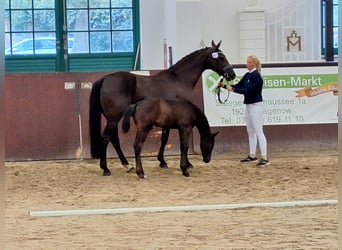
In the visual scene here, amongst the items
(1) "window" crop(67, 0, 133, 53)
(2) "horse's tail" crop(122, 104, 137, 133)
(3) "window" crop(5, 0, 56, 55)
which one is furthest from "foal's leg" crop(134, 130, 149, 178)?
(3) "window" crop(5, 0, 56, 55)

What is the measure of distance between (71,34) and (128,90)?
847cm

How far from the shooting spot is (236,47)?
59.4 feet

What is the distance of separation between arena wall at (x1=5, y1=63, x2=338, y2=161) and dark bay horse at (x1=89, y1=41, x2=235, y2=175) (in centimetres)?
159

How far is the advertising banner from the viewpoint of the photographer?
42.7 feet

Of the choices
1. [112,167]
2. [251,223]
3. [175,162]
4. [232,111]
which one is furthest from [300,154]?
[251,223]

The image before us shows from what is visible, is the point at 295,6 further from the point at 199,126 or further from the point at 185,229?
the point at 185,229

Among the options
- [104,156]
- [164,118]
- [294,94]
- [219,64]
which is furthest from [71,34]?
[164,118]

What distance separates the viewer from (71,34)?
1883cm

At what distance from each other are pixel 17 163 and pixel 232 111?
3983 millimetres

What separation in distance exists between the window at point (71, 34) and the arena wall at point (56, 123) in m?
5.88

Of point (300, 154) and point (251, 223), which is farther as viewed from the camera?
point (300, 154)

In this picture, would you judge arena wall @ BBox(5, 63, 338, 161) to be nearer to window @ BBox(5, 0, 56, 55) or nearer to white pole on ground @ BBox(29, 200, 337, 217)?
white pole on ground @ BBox(29, 200, 337, 217)

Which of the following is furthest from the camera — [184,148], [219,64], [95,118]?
[219,64]

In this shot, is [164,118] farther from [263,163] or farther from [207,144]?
[263,163]
